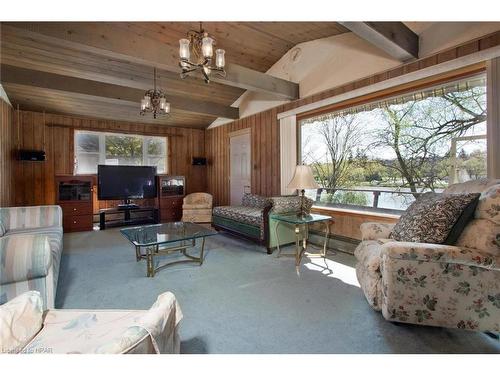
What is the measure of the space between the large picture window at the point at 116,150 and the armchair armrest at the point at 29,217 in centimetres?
246

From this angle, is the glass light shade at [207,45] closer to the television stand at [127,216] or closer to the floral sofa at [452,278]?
the floral sofa at [452,278]

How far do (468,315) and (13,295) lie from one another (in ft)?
9.16

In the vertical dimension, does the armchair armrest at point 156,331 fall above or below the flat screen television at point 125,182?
below

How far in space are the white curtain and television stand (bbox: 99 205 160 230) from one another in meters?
3.19

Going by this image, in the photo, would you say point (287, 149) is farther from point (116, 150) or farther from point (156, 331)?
point (116, 150)

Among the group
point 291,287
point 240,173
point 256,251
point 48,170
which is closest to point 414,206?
point 291,287

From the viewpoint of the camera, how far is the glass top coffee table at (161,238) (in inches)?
103

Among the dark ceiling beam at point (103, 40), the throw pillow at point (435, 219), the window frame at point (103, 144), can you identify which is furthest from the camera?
the window frame at point (103, 144)

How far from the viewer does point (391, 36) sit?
2439 mm

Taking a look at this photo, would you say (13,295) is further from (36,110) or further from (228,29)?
(36,110)

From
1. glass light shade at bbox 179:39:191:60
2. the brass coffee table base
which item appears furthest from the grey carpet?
glass light shade at bbox 179:39:191:60

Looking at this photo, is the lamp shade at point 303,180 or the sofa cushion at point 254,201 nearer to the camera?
the lamp shade at point 303,180

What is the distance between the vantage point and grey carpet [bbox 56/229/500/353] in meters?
1.55

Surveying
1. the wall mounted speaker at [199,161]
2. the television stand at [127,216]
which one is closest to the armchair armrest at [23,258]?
the television stand at [127,216]
